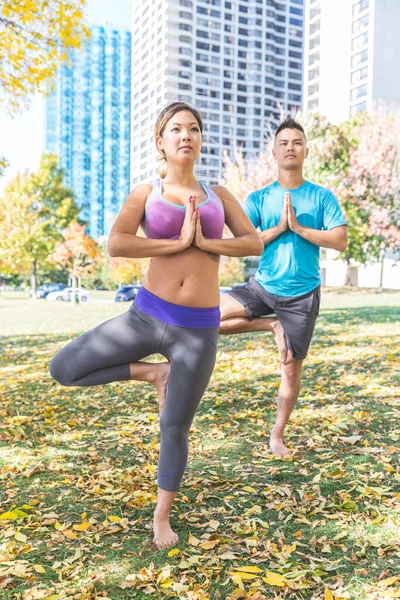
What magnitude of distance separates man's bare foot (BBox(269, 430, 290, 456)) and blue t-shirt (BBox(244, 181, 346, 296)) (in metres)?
1.32

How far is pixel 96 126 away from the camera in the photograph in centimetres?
16475

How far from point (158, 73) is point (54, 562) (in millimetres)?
114408

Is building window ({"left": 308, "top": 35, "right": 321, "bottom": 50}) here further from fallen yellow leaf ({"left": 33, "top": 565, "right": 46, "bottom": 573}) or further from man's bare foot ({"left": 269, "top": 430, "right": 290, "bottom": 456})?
fallen yellow leaf ({"left": 33, "top": 565, "right": 46, "bottom": 573})

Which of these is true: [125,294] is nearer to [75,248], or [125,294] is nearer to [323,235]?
[75,248]

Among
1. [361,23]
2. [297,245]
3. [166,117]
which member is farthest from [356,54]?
Result: [166,117]

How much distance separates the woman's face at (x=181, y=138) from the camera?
3.01m

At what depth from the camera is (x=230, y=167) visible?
104ft

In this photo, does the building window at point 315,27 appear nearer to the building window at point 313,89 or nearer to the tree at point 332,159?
the building window at point 313,89

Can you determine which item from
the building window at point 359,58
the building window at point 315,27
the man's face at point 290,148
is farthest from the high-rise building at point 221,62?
the man's face at point 290,148

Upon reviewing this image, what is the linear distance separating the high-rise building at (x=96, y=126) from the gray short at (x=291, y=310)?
159 meters

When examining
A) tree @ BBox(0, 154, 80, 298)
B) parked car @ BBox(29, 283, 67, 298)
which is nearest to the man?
tree @ BBox(0, 154, 80, 298)

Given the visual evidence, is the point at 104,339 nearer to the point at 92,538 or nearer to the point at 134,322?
the point at 134,322

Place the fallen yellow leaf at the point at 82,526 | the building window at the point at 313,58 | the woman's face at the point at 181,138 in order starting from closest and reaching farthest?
the woman's face at the point at 181,138 → the fallen yellow leaf at the point at 82,526 → the building window at the point at 313,58

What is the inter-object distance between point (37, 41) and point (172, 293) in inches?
310
